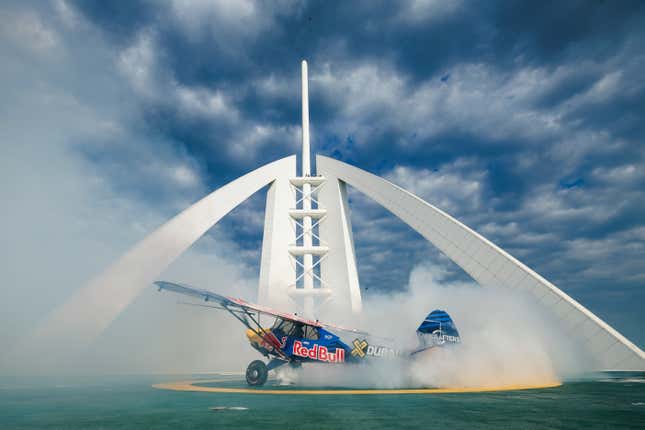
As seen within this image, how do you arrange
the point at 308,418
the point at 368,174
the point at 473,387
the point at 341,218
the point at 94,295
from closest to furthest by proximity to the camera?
the point at 308,418 → the point at 473,387 → the point at 94,295 → the point at 368,174 → the point at 341,218

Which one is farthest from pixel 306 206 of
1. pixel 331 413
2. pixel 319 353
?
pixel 331 413

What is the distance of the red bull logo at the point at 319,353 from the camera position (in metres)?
15.4

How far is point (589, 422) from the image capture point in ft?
23.2

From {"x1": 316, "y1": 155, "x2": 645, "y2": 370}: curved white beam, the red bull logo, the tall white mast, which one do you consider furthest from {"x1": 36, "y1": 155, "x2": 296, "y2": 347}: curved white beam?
{"x1": 316, "y1": 155, "x2": 645, "y2": 370}: curved white beam

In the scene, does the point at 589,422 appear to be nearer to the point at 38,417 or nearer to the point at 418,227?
the point at 38,417

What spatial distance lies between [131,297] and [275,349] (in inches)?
328

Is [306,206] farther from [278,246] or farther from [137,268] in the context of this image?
[137,268]

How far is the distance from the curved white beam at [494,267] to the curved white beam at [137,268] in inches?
467

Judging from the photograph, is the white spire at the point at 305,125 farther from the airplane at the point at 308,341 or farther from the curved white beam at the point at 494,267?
the airplane at the point at 308,341

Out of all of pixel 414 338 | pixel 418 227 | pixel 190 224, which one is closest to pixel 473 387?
pixel 414 338

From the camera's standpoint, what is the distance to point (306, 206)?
113 feet

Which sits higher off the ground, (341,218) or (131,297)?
(341,218)

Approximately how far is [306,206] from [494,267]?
1828cm

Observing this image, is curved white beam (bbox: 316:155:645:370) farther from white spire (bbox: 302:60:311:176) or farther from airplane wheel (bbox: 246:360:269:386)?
airplane wheel (bbox: 246:360:269:386)
